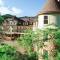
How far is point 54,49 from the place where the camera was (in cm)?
2680

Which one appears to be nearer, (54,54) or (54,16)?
(54,54)

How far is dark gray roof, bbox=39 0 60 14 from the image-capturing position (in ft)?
101

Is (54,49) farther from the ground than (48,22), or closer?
closer

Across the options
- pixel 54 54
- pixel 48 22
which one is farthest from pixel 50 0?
pixel 54 54

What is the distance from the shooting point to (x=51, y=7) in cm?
3144

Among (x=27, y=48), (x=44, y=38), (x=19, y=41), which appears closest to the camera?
(x=44, y=38)

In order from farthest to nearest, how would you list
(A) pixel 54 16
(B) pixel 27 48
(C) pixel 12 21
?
(C) pixel 12 21 < (B) pixel 27 48 < (A) pixel 54 16

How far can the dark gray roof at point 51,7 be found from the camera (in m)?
30.8

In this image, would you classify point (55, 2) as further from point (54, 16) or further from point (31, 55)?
point (31, 55)

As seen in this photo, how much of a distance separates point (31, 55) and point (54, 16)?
18.9ft

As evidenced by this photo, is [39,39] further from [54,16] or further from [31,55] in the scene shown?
[54,16]

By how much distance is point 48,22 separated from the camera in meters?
31.0

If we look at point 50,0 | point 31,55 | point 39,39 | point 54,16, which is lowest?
point 31,55

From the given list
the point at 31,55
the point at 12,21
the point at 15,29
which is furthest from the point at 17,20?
the point at 31,55
